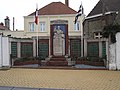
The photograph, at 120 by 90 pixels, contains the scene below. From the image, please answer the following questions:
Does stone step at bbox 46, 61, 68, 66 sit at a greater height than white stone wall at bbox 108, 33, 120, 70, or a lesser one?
lesser

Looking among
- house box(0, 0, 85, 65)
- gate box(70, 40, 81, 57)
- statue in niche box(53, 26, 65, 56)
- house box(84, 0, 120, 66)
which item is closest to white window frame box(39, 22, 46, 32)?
house box(84, 0, 120, 66)

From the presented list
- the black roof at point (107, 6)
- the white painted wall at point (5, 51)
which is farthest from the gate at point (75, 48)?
the black roof at point (107, 6)

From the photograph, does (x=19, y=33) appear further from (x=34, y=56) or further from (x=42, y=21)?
(x=34, y=56)

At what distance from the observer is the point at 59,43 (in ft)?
72.2

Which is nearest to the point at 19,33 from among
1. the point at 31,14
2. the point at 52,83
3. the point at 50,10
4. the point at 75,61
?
the point at 31,14

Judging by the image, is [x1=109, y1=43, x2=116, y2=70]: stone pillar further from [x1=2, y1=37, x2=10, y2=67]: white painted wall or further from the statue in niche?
[x1=2, y1=37, x2=10, y2=67]: white painted wall

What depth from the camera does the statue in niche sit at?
2186 cm

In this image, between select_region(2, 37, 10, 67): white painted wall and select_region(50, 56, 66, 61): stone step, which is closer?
select_region(2, 37, 10, 67): white painted wall

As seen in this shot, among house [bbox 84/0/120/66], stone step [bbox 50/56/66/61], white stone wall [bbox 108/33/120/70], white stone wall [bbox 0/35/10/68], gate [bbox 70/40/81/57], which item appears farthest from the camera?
gate [bbox 70/40/81/57]

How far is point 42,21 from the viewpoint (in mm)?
42062

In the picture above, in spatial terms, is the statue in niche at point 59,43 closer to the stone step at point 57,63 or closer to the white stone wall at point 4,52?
the stone step at point 57,63

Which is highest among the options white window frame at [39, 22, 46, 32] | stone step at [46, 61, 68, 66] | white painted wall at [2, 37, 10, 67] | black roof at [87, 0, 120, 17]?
black roof at [87, 0, 120, 17]

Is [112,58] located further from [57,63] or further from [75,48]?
[75,48]

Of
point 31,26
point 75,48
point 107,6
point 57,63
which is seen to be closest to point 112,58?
point 57,63
